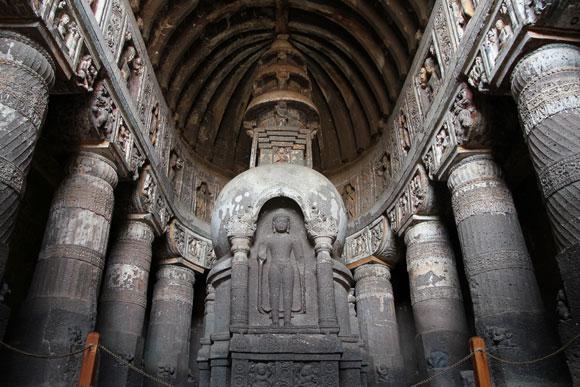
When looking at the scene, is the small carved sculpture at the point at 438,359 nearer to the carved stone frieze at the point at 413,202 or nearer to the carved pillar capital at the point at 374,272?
Result: the carved stone frieze at the point at 413,202

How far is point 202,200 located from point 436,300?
7135 mm

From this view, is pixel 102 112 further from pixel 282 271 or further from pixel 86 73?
pixel 282 271

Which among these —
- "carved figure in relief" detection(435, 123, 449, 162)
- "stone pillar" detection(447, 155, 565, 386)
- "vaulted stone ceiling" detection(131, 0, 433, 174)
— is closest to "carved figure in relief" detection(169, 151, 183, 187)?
"vaulted stone ceiling" detection(131, 0, 433, 174)

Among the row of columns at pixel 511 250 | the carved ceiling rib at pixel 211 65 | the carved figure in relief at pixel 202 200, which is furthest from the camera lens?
the carved figure in relief at pixel 202 200

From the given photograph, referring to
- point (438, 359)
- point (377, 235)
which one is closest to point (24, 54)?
point (438, 359)

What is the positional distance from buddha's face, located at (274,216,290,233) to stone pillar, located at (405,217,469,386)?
12.0 feet

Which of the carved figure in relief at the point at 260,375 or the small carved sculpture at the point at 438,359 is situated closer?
the carved figure in relief at the point at 260,375

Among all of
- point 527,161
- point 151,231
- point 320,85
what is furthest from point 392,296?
point 320,85

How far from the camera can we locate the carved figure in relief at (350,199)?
1358 centimetres

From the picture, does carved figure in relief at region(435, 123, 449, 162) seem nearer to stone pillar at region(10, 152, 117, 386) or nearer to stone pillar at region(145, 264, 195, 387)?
stone pillar at region(10, 152, 117, 386)

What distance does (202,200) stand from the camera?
13617mm

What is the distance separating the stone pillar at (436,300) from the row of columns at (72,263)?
5.20 m

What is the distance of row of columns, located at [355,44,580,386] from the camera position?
5246mm

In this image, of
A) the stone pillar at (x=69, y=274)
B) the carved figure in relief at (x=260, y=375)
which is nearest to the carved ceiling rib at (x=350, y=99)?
the stone pillar at (x=69, y=274)
